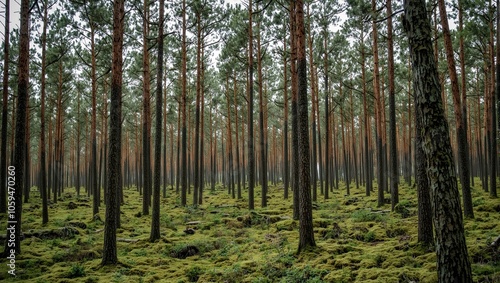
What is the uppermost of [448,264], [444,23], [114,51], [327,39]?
[327,39]

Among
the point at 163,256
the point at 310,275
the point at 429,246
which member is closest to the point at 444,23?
the point at 429,246

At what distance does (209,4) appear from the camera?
61.5 ft

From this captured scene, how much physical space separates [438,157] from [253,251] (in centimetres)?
746

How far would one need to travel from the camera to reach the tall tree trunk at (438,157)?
4.20 m

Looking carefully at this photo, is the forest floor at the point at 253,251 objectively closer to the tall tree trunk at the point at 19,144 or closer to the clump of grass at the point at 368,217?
the clump of grass at the point at 368,217

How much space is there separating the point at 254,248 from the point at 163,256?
3.11m

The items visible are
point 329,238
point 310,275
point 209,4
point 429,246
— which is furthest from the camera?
point 209,4

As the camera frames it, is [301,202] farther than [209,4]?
No

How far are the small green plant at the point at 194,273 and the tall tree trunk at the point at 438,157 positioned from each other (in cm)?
624

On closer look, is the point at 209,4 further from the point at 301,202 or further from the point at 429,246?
the point at 429,246

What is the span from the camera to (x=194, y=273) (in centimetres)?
881

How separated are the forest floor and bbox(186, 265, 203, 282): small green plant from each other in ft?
0.09

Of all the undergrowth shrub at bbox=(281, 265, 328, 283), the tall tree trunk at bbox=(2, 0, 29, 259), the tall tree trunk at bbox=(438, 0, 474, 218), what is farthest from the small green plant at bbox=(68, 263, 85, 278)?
the tall tree trunk at bbox=(438, 0, 474, 218)

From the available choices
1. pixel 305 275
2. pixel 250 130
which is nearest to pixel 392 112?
pixel 250 130
